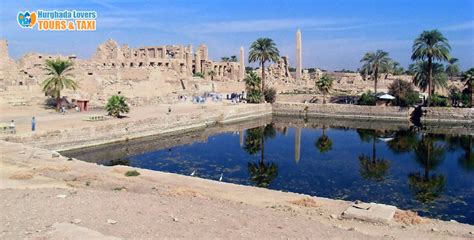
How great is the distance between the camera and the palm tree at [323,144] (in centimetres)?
2780

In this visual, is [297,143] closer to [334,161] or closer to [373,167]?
[334,161]

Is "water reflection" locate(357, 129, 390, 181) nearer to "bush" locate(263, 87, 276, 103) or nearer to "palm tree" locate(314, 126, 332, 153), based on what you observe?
"palm tree" locate(314, 126, 332, 153)

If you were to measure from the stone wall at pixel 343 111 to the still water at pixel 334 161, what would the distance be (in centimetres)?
691

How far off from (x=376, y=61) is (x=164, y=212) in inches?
1832

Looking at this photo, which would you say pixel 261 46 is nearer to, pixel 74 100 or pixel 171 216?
pixel 74 100

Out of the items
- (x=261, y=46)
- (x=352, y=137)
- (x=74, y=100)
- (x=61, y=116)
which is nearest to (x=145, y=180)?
(x=61, y=116)

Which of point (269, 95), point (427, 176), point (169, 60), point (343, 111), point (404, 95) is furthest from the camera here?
point (169, 60)

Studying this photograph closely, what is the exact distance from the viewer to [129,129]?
94.0 ft

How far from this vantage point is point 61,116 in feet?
101

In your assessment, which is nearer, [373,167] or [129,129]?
[373,167]

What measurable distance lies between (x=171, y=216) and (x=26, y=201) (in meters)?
3.71

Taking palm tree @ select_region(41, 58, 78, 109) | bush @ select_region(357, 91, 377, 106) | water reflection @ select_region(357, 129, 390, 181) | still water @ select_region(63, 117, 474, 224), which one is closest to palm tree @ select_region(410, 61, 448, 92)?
bush @ select_region(357, 91, 377, 106)

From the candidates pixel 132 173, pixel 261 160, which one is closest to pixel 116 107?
pixel 261 160

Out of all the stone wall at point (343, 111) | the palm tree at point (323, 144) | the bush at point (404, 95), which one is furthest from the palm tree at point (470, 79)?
the palm tree at point (323, 144)
